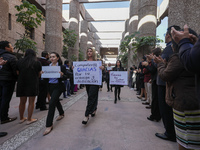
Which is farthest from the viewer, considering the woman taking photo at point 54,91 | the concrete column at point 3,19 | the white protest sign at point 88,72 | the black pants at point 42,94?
the concrete column at point 3,19

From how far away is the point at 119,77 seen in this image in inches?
207

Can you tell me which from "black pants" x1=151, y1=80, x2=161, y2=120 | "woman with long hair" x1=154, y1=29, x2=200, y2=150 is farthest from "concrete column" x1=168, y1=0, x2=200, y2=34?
"woman with long hair" x1=154, y1=29, x2=200, y2=150

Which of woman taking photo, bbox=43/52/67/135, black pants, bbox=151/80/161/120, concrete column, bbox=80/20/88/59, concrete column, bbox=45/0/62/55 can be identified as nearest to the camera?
woman taking photo, bbox=43/52/67/135

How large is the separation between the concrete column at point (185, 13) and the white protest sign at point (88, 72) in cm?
234

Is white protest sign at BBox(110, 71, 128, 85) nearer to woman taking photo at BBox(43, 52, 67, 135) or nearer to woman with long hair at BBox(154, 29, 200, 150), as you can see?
woman taking photo at BBox(43, 52, 67, 135)

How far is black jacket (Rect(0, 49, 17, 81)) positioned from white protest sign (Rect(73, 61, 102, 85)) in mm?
1541

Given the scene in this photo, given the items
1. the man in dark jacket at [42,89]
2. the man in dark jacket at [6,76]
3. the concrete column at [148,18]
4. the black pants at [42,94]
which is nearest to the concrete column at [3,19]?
the man in dark jacket at [42,89]

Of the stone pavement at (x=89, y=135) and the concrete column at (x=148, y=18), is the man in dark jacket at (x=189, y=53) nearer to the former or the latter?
the stone pavement at (x=89, y=135)

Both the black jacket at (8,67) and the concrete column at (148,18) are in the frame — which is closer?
the black jacket at (8,67)

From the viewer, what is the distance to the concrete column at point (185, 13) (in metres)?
2.94

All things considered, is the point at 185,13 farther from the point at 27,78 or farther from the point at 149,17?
the point at 149,17

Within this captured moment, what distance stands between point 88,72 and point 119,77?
7.81 feet

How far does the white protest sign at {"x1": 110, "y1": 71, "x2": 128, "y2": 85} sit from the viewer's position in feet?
17.0

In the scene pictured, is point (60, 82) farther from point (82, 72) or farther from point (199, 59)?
point (199, 59)
